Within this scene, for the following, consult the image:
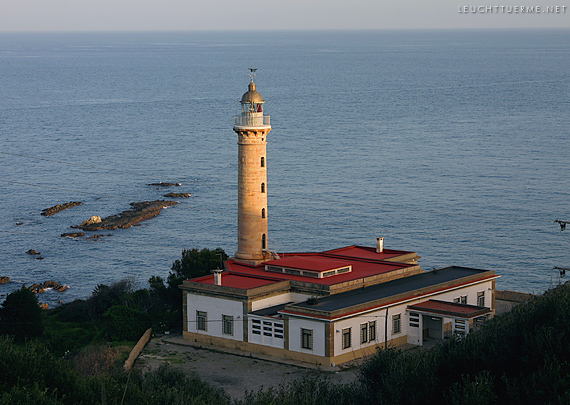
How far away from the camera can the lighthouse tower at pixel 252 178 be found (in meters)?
45.8

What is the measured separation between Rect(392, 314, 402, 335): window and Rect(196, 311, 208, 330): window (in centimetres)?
890

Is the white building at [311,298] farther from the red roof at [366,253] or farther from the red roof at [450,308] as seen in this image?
the red roof at [366,253]

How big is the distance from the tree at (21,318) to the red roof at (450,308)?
802 inches

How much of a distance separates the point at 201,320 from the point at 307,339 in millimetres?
6300

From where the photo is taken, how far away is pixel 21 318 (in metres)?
46.5

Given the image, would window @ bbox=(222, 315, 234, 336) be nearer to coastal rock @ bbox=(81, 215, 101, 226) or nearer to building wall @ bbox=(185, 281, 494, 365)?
building wall @ bbox=(185, 281, 494, 365)

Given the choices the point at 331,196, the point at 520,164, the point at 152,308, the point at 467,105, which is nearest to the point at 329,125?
the point at 467,105

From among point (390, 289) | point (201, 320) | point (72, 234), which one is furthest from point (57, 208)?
point (390, 289)

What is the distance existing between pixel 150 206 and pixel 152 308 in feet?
125

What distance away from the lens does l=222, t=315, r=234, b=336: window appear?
133 feet

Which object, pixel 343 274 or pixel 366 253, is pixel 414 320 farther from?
pixel 366 253

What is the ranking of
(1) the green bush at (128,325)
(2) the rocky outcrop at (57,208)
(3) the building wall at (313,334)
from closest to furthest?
(3) the building wall at (313,334) < (1) the green bush at (128,325) < (2) the rocky outcrop at (57,208)

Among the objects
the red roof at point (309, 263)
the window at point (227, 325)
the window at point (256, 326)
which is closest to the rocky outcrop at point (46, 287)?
the red roof at point (309, 263)

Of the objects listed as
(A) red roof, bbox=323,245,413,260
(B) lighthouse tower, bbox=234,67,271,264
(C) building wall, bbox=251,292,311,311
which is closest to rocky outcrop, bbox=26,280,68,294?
(B) lighthouse tower, bbox=234,67,271,264
